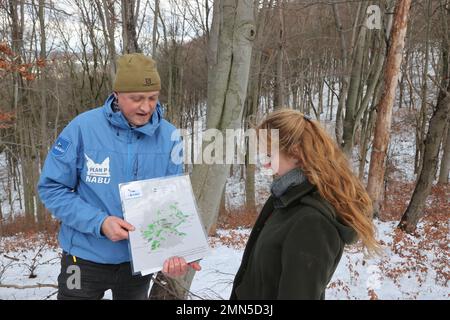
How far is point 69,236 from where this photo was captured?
2.06m

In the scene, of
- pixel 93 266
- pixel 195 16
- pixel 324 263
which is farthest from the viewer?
pixel 195 16

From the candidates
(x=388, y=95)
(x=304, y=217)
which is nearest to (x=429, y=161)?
(x=388, y=95)

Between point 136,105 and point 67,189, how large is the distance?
58cm

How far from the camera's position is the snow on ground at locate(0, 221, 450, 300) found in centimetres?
533

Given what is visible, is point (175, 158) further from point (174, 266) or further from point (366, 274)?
point (366, 274)

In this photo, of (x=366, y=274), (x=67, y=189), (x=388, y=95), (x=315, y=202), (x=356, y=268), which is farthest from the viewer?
(x=388, y=95)

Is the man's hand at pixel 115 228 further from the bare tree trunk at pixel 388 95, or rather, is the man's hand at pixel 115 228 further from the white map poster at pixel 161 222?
the bare tree trunk at pixel 388 95

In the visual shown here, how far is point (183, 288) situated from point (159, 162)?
1.35 meters

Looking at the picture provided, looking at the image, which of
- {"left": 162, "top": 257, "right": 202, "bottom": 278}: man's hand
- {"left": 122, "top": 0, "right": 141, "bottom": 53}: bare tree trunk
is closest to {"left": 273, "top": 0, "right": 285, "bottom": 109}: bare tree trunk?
{"left": 122, "top": 0, "right": 141, "bottom": 53}: bare tree trunk

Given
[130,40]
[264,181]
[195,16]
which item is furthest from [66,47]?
[130,40]

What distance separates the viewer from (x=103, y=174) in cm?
200
